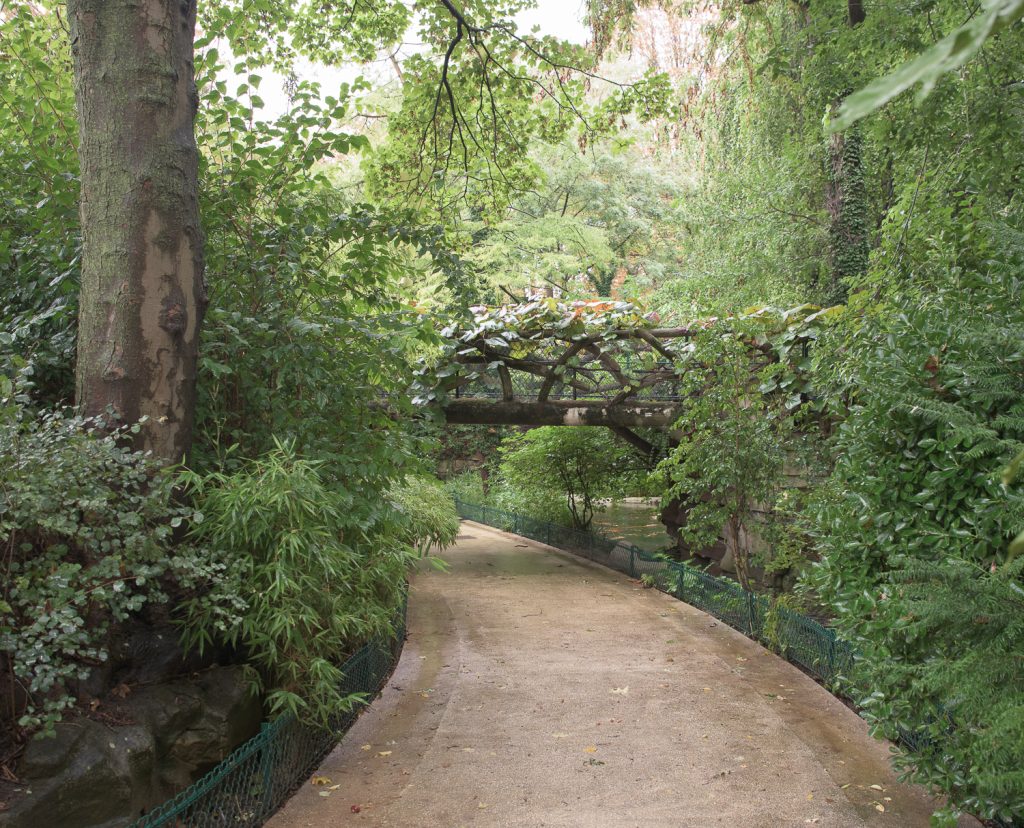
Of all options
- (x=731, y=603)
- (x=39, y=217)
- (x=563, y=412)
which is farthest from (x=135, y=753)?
(x=563, y=412)

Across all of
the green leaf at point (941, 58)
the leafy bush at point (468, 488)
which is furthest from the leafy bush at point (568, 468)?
the green leaf at point (941, 58)

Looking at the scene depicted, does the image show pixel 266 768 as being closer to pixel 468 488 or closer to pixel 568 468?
pixel 568 468

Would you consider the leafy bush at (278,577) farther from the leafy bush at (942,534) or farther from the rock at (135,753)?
the leafy bush at (942,534)

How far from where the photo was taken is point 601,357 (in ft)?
32.5

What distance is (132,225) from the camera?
4547 mm

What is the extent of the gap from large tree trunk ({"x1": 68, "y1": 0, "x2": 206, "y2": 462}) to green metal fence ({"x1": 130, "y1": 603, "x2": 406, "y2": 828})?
63.6 inches

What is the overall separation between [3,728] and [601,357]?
7.43 meters

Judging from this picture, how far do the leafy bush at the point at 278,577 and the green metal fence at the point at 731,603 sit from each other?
286cm

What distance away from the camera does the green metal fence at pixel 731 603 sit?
650 cm

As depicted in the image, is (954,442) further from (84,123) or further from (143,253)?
(84,123)

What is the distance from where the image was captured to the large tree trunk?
448 cm

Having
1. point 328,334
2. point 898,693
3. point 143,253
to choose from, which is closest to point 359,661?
point 328,334

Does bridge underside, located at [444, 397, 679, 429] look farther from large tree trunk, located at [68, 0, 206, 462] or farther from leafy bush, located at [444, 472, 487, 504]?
leafy bush, located at [444, 472, 487, 504]

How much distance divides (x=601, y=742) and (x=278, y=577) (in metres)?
2.39
